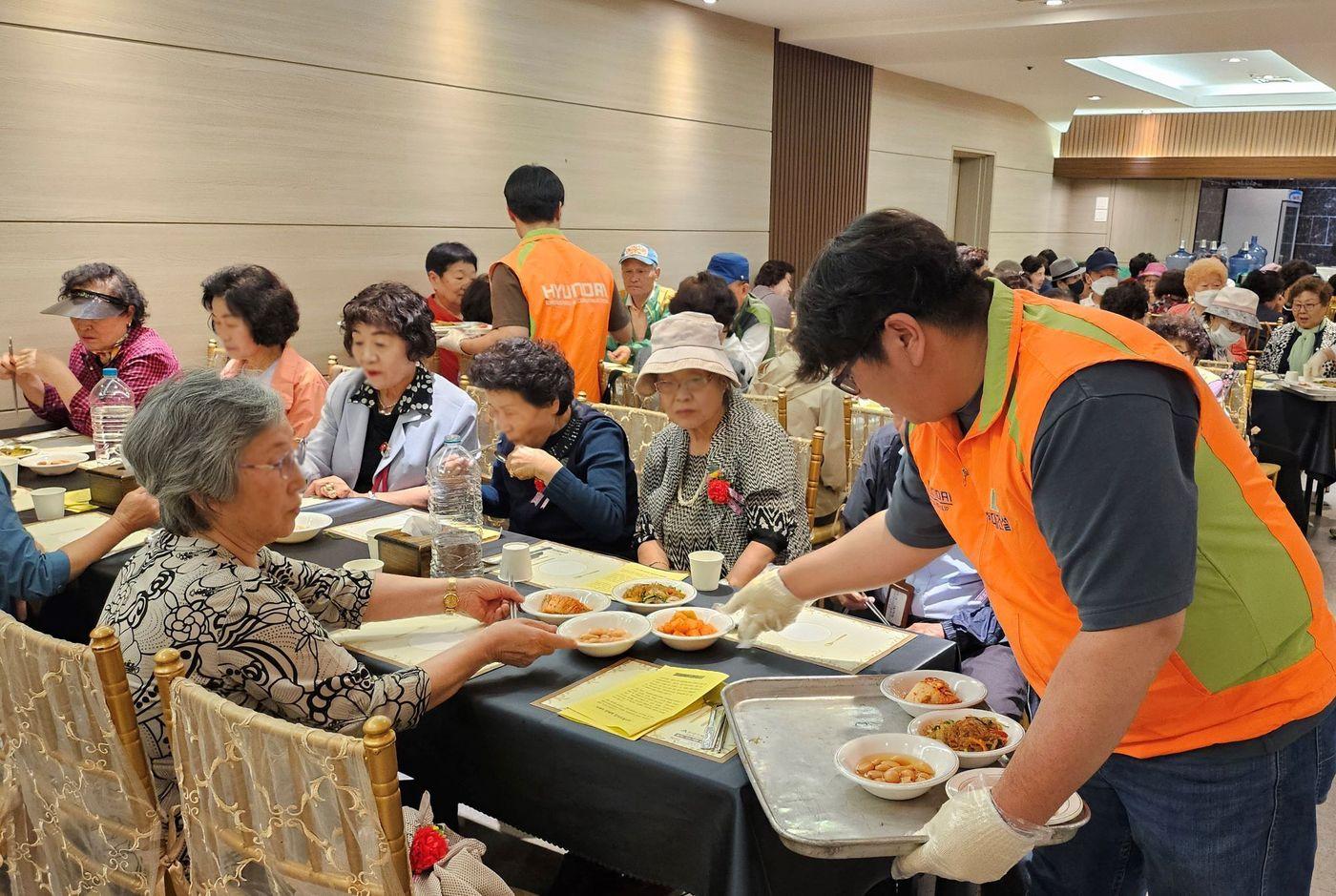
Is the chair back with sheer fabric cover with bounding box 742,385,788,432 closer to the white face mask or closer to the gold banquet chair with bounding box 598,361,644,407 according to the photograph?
the gold banquet chair with bounding box 598,361,644,407

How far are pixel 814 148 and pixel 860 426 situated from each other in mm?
5573

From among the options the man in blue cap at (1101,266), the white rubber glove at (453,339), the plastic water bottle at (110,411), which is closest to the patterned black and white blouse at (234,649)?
the plastic water bottle at (110,411)

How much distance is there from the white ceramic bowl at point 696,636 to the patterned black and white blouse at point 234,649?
44cm

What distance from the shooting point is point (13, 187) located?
158 inches

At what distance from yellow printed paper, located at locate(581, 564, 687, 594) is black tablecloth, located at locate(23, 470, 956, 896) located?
328 mm

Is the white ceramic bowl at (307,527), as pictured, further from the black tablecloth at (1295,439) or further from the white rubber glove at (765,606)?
the black tablecloth at (1295,439)

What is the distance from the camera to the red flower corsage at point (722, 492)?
2.61m

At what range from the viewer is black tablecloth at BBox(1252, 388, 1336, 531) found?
5.41 meters

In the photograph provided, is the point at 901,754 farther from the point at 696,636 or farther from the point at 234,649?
the point at 234,649

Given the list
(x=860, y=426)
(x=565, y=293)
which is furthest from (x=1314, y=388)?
(x=565, y=293)

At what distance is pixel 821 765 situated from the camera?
4.66 feet

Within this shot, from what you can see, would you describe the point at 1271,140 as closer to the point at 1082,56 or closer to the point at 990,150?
the point at 990,150

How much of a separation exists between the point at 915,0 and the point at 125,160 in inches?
194

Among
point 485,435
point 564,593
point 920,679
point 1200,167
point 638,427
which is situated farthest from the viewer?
point 1200,167
